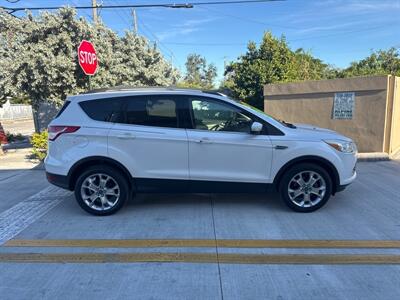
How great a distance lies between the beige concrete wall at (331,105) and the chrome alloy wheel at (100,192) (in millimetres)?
6840

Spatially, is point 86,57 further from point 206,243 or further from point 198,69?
point 198,69

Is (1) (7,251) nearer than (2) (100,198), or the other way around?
(1) (7,251)

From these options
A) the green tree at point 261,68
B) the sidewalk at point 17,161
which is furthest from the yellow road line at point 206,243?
the green tree at point 261,68

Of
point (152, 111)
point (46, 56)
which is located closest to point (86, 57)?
point (46, 56)

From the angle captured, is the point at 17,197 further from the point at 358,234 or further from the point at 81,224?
the point at 358,234

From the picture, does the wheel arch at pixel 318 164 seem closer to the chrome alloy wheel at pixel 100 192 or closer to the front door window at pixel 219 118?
the front door window at pixel 219 118

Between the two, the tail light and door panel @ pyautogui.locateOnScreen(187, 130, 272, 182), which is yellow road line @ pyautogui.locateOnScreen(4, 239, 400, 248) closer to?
door panel @ pyautogui.locateOnScreen(187, 130, 272, 182)

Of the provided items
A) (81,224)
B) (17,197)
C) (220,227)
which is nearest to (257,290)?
(220,227)

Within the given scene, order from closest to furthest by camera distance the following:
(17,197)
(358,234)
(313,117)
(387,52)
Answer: (358,234), (17,197), (313,117), (387,52)

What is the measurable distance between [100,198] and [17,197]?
211 cm

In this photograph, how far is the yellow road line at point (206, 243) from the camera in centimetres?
412

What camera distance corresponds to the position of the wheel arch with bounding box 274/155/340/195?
504cm

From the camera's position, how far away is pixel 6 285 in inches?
134

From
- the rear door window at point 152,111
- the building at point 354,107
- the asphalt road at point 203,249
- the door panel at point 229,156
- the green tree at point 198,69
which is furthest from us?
the green tree at point 198,69
